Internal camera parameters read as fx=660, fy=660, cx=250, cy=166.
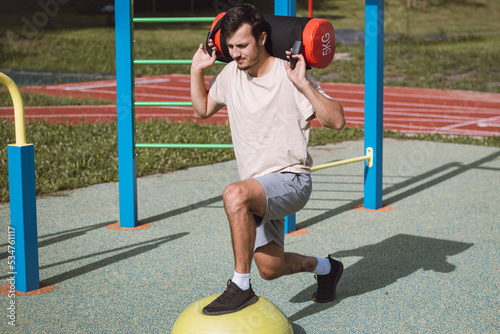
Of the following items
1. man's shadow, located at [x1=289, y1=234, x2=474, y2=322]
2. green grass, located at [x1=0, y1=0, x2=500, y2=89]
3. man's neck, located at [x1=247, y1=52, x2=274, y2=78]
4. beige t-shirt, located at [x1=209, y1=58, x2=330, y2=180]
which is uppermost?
green grass, located at [x1=0, y1=0, x2=500, y2=89]

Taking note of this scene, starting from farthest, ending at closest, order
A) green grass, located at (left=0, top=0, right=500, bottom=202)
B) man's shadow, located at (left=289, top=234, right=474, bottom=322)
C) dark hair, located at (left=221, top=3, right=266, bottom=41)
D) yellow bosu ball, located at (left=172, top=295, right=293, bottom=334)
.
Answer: green grass, located at (left=0, top=0, right=500, bottom=202) < man's shadow, located at (left=289, top=234, right=474, bottom=322) < dark hair, located at (left=221, top=3, right=266, bottom=41) < yellow bosu ball, located at (left=172, top=295, right=293, bottom=334)

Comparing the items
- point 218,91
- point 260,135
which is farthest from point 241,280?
point 218,91

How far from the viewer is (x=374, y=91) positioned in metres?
5.66

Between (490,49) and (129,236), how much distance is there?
23.6m

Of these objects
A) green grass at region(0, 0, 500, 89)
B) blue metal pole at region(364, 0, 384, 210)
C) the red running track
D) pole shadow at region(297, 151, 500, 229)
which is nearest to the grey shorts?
pole shadow at region(297, 151, 500, 229)

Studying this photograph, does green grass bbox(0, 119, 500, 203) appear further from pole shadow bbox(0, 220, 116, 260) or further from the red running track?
pole shadow bbox(0, 220, 116, 260)

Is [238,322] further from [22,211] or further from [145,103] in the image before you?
[145,103]

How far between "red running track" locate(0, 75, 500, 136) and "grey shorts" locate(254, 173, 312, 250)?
755 cm

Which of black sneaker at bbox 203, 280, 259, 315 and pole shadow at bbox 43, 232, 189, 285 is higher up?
black sneaker at bbox 203, 280, 259, 315

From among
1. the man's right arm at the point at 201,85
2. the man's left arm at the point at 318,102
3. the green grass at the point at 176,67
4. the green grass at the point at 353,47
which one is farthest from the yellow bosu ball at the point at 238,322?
the green grass at the point at 353,47

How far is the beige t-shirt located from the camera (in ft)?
10.4

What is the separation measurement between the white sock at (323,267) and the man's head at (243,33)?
117 cm

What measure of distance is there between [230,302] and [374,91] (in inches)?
126

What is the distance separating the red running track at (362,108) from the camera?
12094 mm
